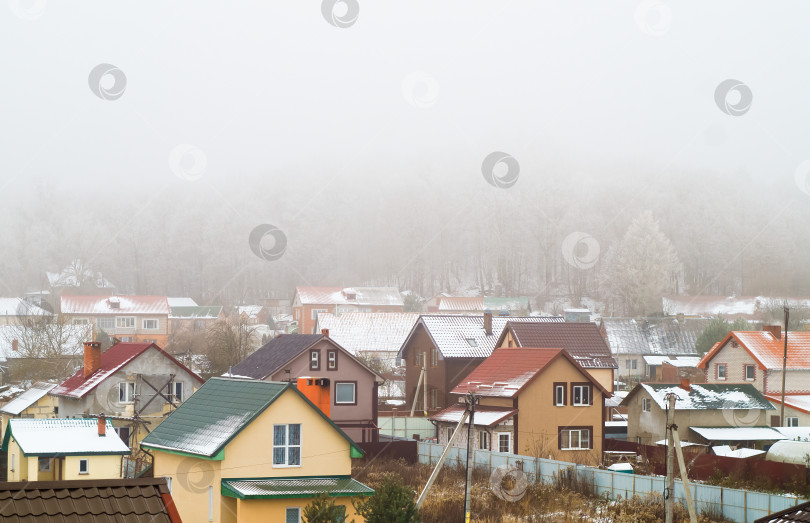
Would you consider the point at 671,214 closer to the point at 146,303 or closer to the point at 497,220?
the point at 497,220

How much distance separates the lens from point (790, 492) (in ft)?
93.0

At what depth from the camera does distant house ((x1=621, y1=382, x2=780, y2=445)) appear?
132 feet

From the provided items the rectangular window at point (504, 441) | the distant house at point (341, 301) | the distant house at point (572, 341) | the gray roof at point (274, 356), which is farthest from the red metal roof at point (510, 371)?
the distant house at point (341, 301)

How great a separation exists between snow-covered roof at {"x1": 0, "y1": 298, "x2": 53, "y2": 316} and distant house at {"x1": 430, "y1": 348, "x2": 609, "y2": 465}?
60.1 metres

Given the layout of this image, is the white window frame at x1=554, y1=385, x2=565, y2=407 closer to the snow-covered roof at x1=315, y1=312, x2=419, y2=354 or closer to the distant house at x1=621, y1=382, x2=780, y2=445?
the distant house at x1=621, y1=382, x2=780, y2=445

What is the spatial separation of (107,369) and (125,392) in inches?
57.6

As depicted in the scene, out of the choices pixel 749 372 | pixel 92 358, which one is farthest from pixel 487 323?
pixel 92 358

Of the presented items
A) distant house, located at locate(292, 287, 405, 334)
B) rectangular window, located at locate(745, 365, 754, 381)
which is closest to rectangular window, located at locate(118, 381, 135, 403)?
rectangular window, located at locate(745, 365, 754, 381)

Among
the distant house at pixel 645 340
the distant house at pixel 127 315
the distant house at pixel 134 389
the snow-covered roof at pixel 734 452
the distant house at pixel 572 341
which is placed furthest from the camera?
the distant house at pixel 127 315

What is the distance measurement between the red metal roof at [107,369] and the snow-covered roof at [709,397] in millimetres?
19027

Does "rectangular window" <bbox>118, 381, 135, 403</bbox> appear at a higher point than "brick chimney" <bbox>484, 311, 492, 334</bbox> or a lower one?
lower

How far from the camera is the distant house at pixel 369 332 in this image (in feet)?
217

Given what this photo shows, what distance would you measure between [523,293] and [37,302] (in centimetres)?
7116

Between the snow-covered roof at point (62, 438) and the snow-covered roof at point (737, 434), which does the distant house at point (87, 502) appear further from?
the snow-covered roof at point (737, 434)
